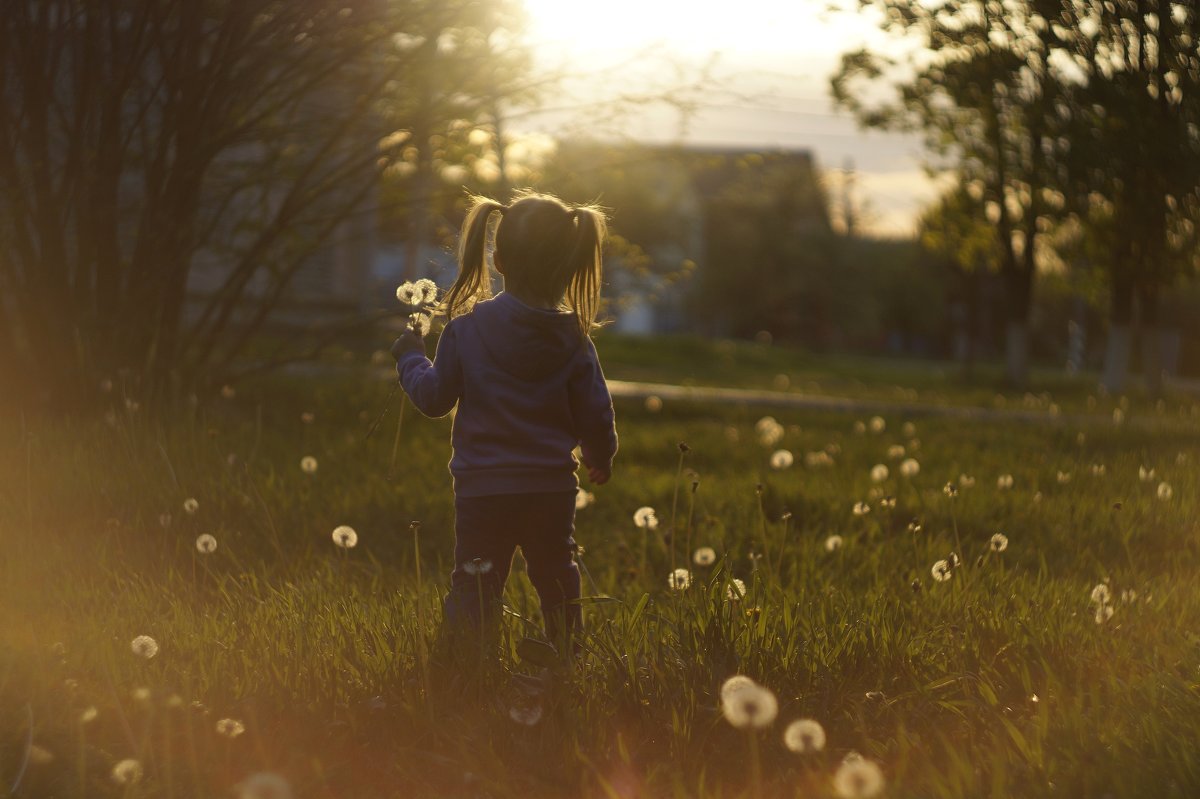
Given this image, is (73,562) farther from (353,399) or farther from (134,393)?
(353,399)

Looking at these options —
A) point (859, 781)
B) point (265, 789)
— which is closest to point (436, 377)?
point (265, 789)

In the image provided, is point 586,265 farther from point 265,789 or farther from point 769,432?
point 769,432

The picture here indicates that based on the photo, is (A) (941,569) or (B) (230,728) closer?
(B) (230,728)

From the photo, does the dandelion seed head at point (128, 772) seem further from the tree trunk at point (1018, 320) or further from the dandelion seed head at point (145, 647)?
the tree trunk at point (1018, 320)

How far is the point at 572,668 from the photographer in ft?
9.97

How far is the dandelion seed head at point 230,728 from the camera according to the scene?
271cm

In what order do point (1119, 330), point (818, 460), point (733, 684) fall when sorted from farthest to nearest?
point (1119, 330), point (818, 460), point (733, 684)

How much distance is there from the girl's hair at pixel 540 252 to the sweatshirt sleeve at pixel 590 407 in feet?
0.35

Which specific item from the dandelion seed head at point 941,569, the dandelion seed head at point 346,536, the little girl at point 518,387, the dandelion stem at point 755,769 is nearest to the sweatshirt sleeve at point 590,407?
the little girl at point 518,387

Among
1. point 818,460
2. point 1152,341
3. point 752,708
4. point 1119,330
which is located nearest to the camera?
point 752,708

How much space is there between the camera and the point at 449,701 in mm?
3006

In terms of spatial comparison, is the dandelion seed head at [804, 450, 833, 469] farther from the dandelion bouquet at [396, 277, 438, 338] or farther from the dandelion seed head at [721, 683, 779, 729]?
the dandelion seed head at [721, 683, 779, 729]

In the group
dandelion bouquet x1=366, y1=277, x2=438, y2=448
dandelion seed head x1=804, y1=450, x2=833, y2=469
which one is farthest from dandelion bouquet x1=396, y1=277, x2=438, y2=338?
dandelion seed head x1=804, y1=450, x2=833, y2=469

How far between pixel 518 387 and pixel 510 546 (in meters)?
0.48
